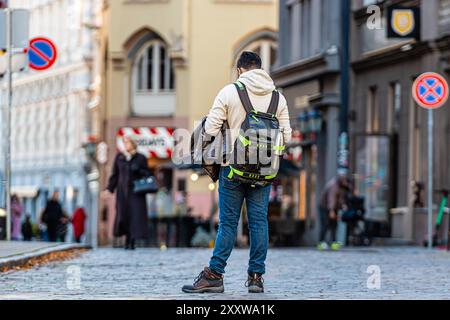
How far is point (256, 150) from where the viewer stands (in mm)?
12992

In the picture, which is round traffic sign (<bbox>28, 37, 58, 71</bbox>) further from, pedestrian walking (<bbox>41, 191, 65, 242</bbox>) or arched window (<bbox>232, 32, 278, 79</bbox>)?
arched window (<bbox>232, 32, 278, 79</bbox>)

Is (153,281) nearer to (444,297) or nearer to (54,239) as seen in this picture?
(444,297)

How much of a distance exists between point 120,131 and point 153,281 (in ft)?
142

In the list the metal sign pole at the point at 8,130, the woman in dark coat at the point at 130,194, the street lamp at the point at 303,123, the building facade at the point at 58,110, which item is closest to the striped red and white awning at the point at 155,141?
the building facade at the point at 58,110

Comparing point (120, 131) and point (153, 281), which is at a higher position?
point (120, 131)

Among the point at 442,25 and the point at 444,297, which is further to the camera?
the point at 442,25

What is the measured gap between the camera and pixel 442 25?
3450 centimetres

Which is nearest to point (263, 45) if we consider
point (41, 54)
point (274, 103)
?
point (41, 54)

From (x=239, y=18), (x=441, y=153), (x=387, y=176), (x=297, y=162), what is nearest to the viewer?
(x=441, y=153)

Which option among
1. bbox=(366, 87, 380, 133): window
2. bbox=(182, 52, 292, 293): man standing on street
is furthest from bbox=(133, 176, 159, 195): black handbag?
bbox=(366, 87, 380, 133): window

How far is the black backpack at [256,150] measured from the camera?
1298 cm

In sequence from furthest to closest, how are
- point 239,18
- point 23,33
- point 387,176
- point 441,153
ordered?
point 239,18 → point 387,176 → point 441,153 → point 23,33

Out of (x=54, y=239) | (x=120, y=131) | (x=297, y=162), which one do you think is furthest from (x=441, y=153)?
(x=120, y=131)

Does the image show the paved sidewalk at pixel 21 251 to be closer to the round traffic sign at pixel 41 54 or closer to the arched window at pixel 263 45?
the round traffic sign at pixel 41 54
